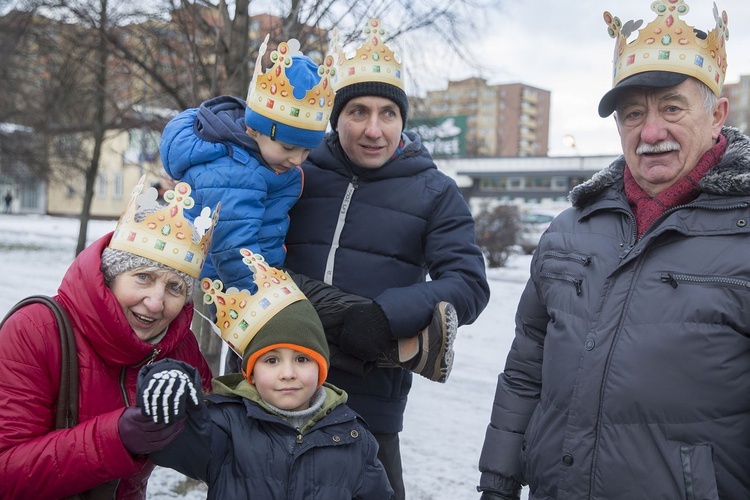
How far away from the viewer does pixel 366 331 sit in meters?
2.45

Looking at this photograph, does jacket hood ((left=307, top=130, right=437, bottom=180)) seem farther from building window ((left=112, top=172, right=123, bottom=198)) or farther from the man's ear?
building window ((left=112, top=172, right=123, bottom=198))

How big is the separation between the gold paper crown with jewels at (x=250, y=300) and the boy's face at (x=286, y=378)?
10 centimetres

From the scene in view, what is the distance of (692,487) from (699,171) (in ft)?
2.87

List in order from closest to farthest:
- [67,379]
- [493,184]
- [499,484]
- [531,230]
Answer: [67,379] < [499,484] < [531,230] < [493,184]

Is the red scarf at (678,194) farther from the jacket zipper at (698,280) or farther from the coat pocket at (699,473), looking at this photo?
the coat pocket at (699,473)

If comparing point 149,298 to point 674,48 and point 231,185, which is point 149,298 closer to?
point 231,185

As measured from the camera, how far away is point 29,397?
1991mm

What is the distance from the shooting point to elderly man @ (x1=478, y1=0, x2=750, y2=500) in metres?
1.85

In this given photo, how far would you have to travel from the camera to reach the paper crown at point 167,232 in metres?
2.23

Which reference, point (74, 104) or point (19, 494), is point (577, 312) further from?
point (74, 104)

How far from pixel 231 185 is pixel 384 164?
2.00 ft

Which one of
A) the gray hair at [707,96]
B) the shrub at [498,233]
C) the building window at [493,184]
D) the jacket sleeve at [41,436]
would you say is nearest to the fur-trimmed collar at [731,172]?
the gray hair at [707,96]

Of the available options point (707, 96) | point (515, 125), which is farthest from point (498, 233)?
point (515, 125)

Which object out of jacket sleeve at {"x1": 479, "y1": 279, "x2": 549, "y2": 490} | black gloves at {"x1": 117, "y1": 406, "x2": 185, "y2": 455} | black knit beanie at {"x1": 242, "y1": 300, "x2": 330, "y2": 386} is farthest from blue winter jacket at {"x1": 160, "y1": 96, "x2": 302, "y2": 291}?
jacket sleeve at {"x1": 479, "y1": 279, "x2": 549, "y2": 490}
